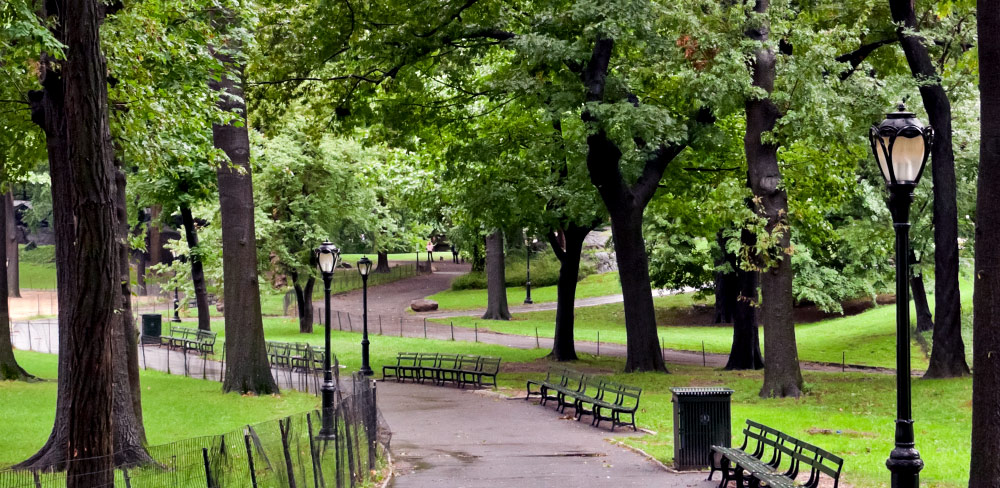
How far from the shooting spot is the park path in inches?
544

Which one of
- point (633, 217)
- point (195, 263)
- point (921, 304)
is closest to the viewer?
point (633, 217)

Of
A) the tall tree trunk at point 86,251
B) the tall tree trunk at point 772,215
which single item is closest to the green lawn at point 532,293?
the tall tree trunk at point 772,215

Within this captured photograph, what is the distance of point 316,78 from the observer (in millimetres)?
25344

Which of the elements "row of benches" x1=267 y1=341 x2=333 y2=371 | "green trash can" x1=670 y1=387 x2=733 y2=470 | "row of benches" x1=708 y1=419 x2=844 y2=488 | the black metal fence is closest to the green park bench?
"row of benches" x1=267 y1=341 x2=333 y2=371

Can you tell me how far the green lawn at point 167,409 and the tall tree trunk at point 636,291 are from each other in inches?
365

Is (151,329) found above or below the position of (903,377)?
below

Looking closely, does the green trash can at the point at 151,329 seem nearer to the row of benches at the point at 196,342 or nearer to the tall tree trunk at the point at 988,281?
the row of benches at the point at 196,342

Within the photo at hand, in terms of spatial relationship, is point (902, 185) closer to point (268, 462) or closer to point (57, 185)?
point (268, 462)

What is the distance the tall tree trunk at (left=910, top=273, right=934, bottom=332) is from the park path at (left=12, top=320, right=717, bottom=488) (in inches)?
737

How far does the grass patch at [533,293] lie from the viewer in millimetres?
61438

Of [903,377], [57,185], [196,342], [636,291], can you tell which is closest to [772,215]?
[636,291]

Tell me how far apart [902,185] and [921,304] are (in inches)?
1258

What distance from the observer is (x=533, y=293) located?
65.2 m

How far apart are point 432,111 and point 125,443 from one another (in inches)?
634
